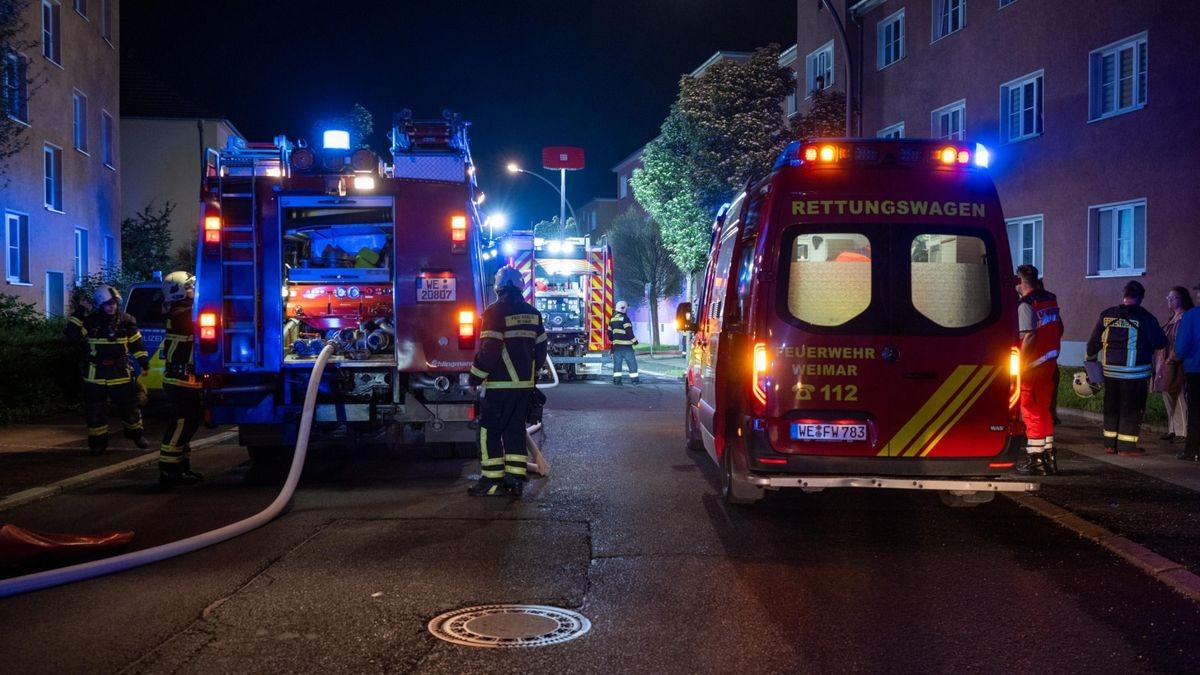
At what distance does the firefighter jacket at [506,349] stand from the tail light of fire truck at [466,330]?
2.77 ft

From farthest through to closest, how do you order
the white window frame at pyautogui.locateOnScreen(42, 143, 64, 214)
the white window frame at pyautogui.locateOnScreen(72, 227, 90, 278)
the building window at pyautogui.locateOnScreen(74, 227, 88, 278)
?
1. the building window at pyautogui.locateOnScreen(74, 227, 88, 278)
2. the white window frame at pyautogui.locateOnScreen(72, 227, 90, 278)
3. the white window frame at pyautogui.locateOnScreen(42, 143, 64, 214)

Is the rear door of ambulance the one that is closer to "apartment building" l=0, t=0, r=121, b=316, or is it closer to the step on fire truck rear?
the step on fire truck rear

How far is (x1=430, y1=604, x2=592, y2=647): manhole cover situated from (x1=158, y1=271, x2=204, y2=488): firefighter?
4.68 meters

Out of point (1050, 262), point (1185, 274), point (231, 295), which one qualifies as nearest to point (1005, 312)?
point (231, 295)

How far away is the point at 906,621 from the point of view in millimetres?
4965

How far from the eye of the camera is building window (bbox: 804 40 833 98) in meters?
29.1

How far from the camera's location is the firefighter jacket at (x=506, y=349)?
27.0 feet

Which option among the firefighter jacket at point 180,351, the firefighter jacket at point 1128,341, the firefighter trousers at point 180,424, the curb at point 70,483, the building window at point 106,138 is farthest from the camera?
the building window at point 106,138

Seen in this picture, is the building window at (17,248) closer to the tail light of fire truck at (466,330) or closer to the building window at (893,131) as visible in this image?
the tail light of fire truck at (466,330)

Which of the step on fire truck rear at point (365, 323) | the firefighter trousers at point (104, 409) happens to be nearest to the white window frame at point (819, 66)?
the step on fire truck rear at point (365, 323)

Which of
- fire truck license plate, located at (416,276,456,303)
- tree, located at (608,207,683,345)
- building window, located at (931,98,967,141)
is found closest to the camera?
fire truck license plate, located at (416,276,456,303)

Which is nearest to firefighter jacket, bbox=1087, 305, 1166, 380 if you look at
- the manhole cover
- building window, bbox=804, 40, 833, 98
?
the manhole cover

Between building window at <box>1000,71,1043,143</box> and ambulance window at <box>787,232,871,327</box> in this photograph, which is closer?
ambulance window at <box>787,232,871,327</box>

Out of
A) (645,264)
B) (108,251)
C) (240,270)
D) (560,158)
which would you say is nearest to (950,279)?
(240,270)
